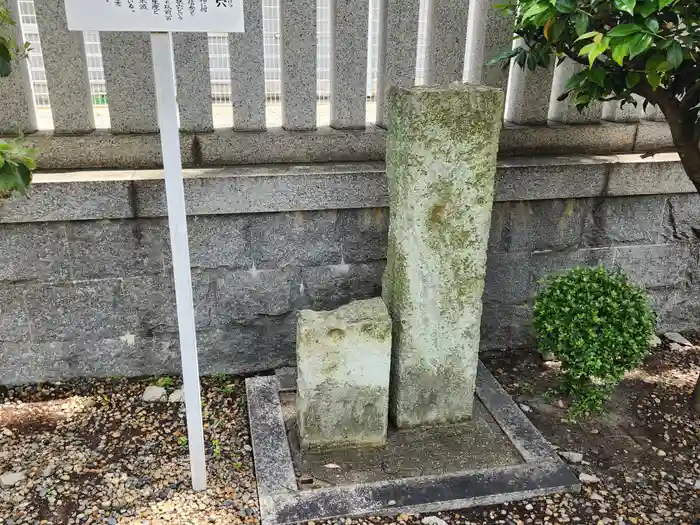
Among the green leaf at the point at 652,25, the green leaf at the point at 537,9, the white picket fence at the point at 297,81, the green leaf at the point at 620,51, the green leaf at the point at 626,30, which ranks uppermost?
the green leaf at the point at 537,9

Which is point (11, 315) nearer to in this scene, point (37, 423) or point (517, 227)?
point (37, 423)

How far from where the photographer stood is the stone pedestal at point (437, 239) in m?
2.70

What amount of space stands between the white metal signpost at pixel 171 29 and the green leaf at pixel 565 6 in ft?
4.09

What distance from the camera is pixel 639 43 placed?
89.5 inches

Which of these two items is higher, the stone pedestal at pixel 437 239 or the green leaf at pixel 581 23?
the green leaf at pixel 581 23

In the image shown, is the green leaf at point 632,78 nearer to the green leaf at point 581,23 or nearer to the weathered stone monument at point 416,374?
the green leaf at point 581,23

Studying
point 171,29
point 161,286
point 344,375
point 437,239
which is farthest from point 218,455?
point 171,29

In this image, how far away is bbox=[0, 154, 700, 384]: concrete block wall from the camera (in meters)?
3.34

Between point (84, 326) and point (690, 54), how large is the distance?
3.28 m

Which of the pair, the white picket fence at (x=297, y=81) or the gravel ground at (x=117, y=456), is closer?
the gravel ground at (x=117, y=456)

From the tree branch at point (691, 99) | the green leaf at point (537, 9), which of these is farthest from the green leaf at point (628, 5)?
the tree branch at point (691, 99)

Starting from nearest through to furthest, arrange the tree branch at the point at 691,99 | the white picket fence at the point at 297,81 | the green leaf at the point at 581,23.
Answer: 1. the green leaf at the point at 581,23
2. the tree branch at the point at 691,99
3. the white picket fence at the point at 297,81

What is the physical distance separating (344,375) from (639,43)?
182cm

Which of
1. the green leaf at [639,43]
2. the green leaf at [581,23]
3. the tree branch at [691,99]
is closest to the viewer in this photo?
the green leaf at [639,43]
